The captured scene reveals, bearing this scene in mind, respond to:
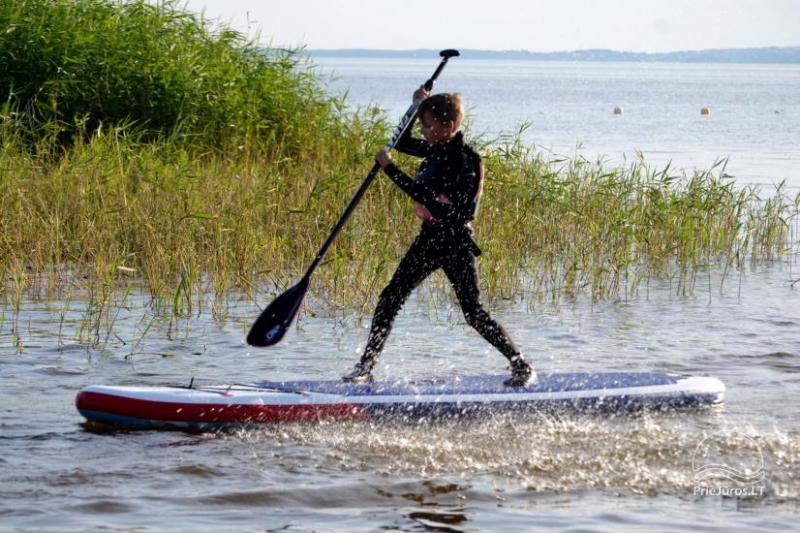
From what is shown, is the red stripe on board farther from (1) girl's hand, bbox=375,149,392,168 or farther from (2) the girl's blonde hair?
(2) the girl's blonde hair

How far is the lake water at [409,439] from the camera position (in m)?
5.41

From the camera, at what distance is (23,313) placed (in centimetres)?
946

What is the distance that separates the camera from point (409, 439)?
646 centimetres

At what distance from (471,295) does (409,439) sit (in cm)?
90

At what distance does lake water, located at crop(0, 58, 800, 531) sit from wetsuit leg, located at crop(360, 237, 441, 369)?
54cm

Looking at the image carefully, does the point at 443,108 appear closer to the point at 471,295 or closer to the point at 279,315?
the point at 471,295

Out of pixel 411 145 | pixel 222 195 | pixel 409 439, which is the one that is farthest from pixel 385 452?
pixel 222 195

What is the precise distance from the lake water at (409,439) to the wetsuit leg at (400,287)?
0.54 meters

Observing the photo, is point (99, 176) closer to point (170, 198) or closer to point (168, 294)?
point (170, 198)

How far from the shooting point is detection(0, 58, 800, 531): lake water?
17.7 feet

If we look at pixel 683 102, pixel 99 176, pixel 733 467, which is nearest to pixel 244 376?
pixel 733 467

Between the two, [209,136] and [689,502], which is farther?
[209,136]

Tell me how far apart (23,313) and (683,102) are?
62.3 metres

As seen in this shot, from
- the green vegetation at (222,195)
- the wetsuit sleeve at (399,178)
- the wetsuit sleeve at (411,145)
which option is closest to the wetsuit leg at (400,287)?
the wetsuit sleeve at (399,178)
